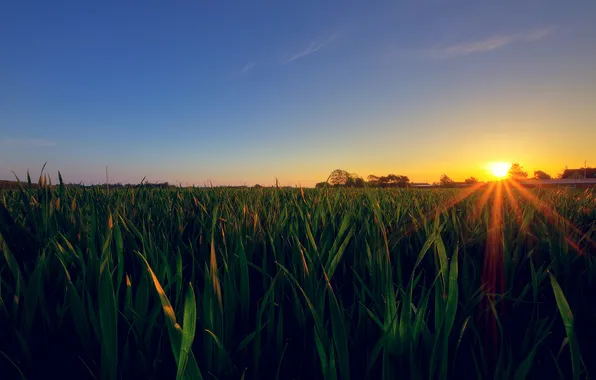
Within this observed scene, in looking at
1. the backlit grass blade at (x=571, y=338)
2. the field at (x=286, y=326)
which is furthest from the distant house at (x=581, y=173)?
the backlit grass blade at (x=571, y=338)

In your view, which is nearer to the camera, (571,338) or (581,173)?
(571,338)

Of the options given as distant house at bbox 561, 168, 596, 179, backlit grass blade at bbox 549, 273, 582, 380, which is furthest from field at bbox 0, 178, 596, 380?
distant house at bbox 561, 168, 596, 179

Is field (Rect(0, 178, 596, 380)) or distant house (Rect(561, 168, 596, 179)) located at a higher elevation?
distant house (Rect(561, 168, 596, 179))

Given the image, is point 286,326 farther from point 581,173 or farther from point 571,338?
point 581,173

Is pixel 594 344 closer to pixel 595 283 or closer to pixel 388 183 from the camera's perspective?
pixel 595 283

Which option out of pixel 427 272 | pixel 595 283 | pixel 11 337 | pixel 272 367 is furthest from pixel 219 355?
pixel 595 283

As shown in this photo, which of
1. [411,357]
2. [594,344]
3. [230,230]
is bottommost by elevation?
[594,344]

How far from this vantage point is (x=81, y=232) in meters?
1.20

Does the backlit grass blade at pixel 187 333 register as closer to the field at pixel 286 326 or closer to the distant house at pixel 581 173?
the field at pixel 286 326

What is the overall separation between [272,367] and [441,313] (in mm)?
331

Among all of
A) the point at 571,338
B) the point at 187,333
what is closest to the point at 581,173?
the point at 571,338

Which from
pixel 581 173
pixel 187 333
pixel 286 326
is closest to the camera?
pixel 187 333

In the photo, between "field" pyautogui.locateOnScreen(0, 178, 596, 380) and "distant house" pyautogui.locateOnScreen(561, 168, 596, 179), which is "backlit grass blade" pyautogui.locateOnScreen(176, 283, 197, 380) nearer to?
"field" pyautogui.locateOnScreen(0, 178, 596, 380)

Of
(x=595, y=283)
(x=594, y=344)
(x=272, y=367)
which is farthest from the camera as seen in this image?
(x=595, y=283)
